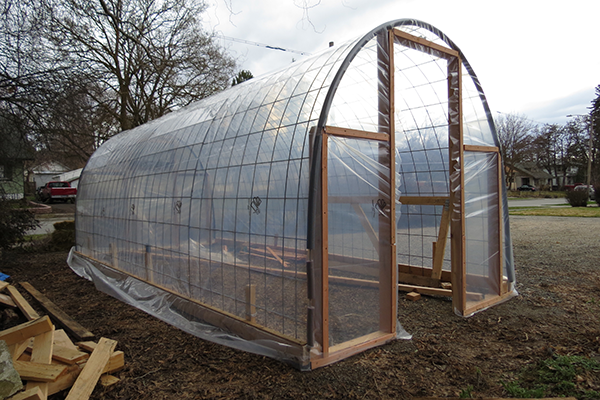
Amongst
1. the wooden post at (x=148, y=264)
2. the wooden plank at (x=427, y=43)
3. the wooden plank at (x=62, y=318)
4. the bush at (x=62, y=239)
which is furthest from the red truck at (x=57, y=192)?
the wooden plank at (x=427, y=43)

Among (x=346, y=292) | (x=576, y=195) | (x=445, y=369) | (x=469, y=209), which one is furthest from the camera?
(x=576, y=195)

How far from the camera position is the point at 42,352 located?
3.90 m

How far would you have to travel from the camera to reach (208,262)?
5.55 metres

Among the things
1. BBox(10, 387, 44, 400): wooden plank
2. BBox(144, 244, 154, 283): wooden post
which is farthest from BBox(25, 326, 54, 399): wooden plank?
BBox(144, 244, 154, 283): wooden post

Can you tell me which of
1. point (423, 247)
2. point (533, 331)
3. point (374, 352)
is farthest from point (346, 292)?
point (423, 247)

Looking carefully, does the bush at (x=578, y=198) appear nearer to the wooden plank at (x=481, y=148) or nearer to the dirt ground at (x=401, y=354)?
the dirt ground at (x=401, y=354)

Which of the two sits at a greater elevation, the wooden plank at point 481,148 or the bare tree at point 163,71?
the bare tree at point 163,71

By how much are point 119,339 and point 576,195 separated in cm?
2792

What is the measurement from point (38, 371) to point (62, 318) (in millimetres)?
2412

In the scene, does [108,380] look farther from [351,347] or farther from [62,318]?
[351,347]

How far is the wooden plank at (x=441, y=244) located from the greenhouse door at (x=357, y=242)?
6.56 feet

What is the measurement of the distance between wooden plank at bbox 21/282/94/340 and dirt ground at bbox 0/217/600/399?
210 mm

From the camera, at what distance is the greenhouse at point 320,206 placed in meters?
4.33

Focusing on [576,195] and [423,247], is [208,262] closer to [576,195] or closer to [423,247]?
[423,247]
